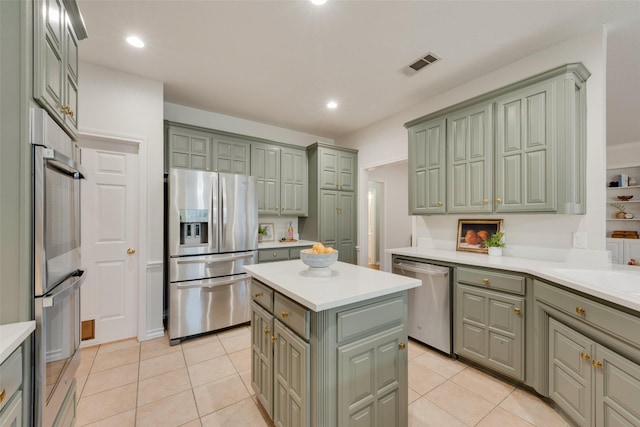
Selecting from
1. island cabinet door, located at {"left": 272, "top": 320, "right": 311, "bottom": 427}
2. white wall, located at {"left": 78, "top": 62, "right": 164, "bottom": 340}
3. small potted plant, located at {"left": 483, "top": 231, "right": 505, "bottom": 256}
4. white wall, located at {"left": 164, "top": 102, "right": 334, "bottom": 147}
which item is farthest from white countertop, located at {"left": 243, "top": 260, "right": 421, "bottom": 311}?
white wall, located at {"left": 164, "top": 102, "right": 334, "bottom": 147}

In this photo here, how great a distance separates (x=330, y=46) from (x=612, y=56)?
8.68ft

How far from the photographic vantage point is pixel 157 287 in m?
2.95

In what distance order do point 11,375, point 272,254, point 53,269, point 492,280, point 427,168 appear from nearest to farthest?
point 11,375
point 53,269
point 492,280
point 427,168
point 272,254

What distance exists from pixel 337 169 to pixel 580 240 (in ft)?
9.96

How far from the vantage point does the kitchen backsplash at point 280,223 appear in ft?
14.2

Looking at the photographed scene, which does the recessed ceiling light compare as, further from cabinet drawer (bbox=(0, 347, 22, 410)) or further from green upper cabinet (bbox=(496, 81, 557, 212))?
green upper cabinet (bbox=(496, 81, 557, 212))

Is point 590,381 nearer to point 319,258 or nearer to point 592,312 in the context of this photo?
point 592,312

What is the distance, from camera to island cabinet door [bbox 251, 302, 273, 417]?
1.62m

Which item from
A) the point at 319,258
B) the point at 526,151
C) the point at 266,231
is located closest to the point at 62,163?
the point at 319,258

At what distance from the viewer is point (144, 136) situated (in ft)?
9.45

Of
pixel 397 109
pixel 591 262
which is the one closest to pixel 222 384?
pixel 591 262

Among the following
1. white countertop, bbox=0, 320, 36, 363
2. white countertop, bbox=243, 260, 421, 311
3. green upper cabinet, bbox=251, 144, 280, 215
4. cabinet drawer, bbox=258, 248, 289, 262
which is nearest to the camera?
white countertop, bbox=0, 320, 36, 363

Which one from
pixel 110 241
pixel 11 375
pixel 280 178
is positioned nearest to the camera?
pixel 11 375

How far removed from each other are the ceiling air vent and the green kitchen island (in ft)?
7.05
